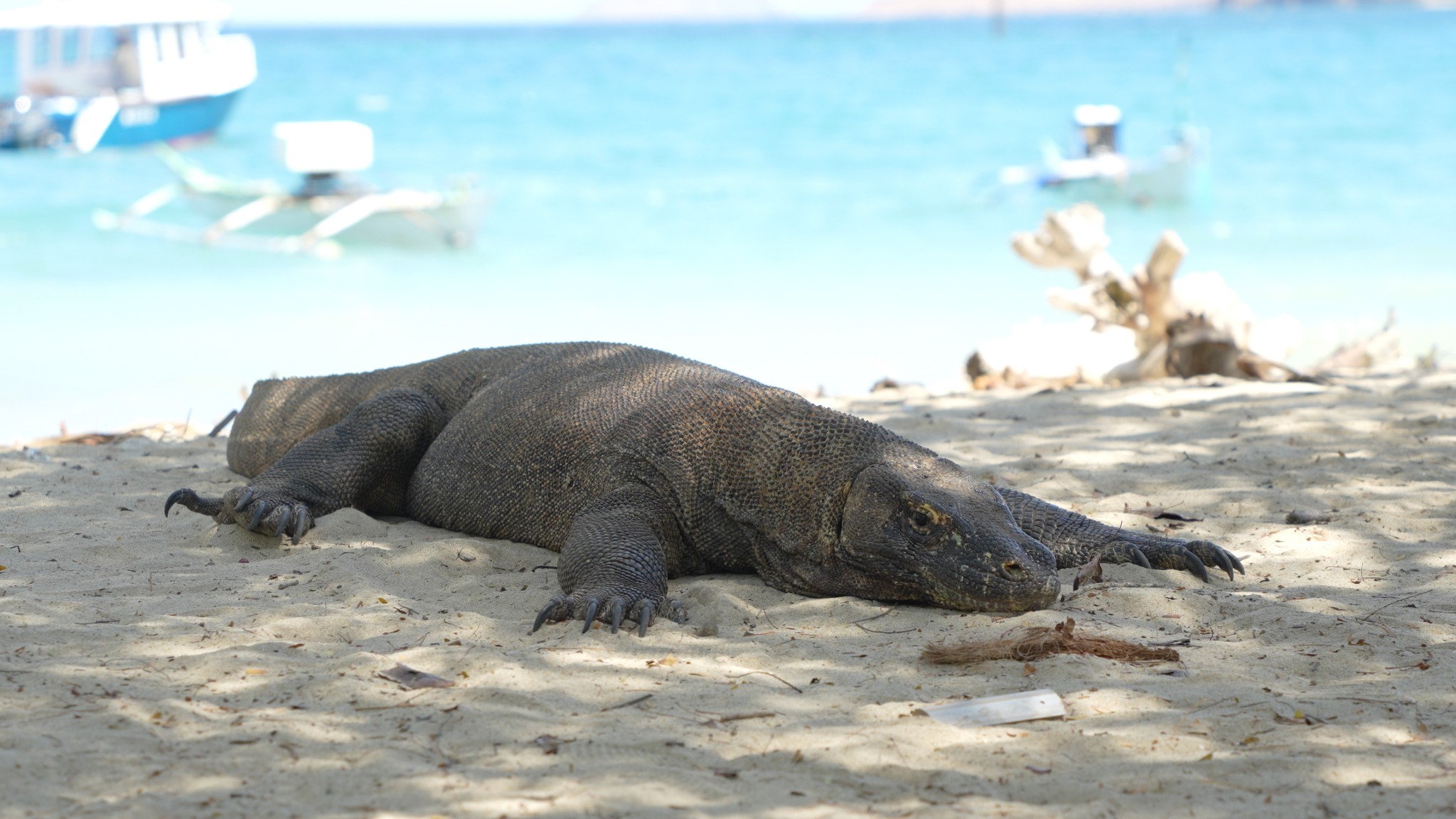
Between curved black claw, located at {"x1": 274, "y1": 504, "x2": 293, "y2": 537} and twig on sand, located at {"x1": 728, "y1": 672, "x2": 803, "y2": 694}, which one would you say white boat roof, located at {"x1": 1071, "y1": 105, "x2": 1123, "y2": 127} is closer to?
curved black claw, located at {"x1": 274, "y1": 504, "x2": 293, "y2": 537}

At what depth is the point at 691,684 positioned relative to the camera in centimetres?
326

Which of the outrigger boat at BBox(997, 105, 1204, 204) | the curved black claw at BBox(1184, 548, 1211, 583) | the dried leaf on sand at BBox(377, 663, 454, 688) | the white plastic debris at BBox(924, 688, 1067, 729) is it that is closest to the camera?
the white plastic debris at BBox(924, 688, 1067, 729)

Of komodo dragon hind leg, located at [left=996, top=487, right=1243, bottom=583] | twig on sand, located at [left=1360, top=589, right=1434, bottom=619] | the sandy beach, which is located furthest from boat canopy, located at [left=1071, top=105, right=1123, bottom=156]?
twig on sand, located at [left=1360, top=589, right=1434, bottom=619]

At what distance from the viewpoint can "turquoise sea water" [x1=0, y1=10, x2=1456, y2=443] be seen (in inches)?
541

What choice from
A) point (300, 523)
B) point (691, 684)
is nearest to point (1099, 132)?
point (300, 523)

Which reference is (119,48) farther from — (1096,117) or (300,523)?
(300,523)

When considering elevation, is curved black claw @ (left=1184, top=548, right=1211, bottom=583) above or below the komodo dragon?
below

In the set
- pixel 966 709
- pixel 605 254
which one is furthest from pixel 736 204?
pixel 966 709

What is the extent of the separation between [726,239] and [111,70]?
756 inches

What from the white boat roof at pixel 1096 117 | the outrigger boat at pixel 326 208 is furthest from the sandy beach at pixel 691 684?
the white boat roof at pixel 1096 117

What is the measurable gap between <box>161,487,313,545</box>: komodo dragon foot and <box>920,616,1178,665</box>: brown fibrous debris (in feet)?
7.85

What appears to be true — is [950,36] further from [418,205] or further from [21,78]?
[418,205]

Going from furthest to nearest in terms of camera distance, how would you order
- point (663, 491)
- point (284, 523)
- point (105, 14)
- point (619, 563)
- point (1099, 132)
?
point (105, 14)
point (1099, 132)
point (284, 523)
point (663, 491)
point (619, 563)

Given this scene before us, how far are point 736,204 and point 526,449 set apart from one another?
2082 centimetres
